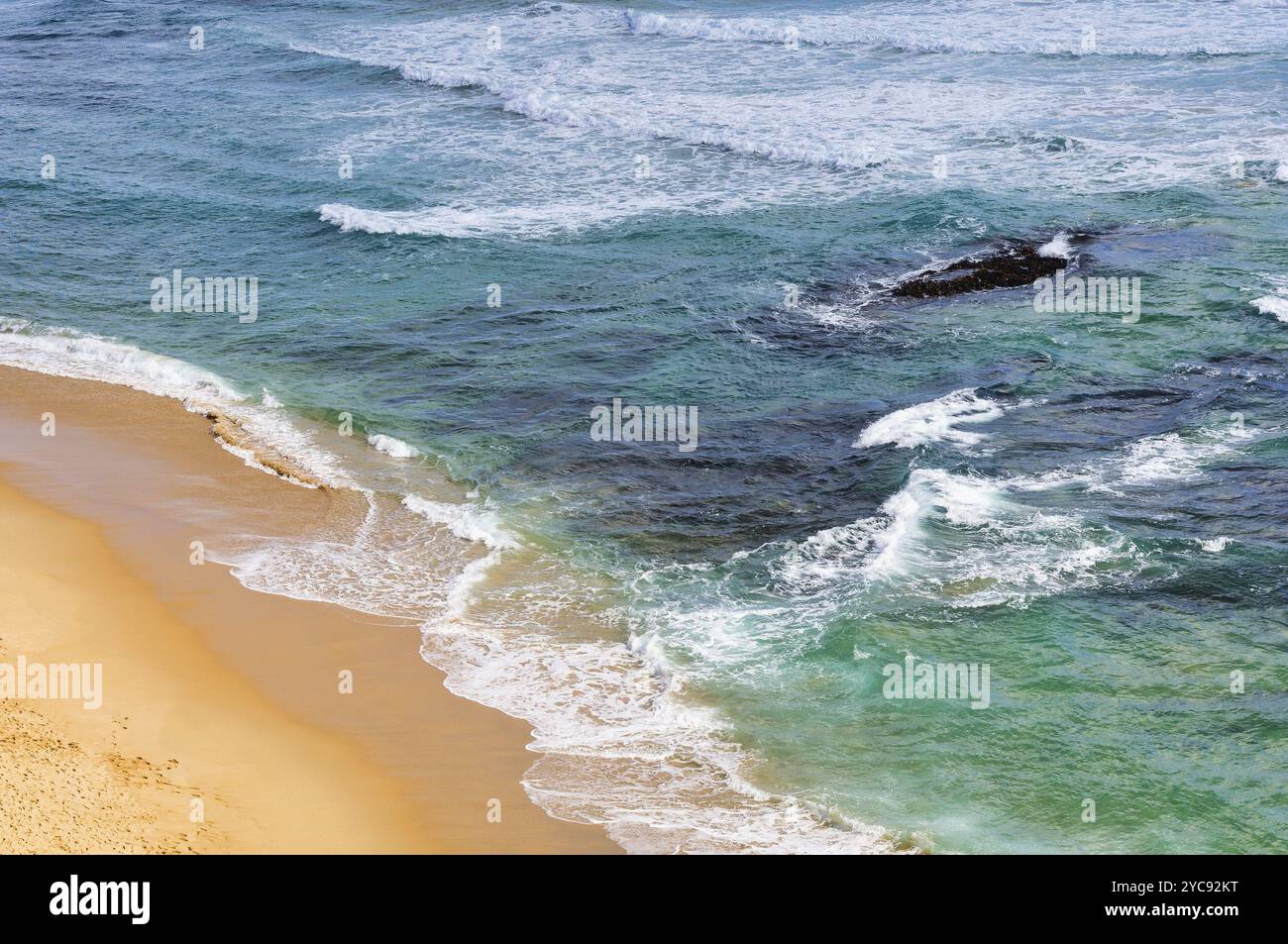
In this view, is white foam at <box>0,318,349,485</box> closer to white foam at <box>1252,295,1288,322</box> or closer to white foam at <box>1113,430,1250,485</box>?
white foam at <box>1113,430,1250,485</box>

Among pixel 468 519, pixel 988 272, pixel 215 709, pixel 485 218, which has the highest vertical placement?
pixel 485 218

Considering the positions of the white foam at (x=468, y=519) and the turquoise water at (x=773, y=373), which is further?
the white foam at (x=468, y=519)

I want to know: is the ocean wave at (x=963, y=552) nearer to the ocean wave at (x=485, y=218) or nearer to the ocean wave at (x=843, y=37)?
the ocean wave at (x=485, y=218)

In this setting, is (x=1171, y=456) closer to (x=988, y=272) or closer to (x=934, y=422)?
(x=934, y=422)

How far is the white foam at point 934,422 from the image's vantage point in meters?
16.8

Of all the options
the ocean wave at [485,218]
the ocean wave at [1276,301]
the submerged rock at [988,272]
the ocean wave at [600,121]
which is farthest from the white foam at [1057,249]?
the ocean wave at [485,218]

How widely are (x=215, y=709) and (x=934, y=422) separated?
9.55 metres

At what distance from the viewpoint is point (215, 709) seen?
11977mm

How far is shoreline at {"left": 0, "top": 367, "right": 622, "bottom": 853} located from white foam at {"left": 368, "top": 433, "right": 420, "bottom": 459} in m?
1.27

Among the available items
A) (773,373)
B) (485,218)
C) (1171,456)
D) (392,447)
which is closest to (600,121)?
(485,218)

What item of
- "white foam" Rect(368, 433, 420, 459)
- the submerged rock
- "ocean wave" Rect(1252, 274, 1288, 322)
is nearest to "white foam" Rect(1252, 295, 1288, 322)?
"ocean wave" Rect(1252, 274, 1288, 322)

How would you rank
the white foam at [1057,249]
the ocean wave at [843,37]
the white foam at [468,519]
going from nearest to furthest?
1. the white foam at [468,519]
2. the white foam at [1057,249]
3. the ocean wave at [843,37]

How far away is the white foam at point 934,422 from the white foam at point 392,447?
5.63 metres
